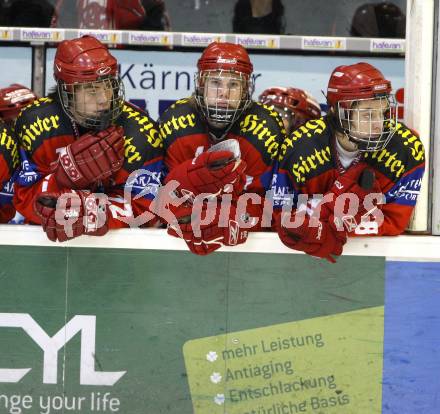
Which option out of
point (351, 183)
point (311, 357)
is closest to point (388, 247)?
point (351, 183)

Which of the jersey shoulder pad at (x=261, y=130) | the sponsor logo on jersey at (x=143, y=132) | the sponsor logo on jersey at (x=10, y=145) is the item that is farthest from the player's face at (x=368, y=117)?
the sponsor logo on jersey at (x=10, y=145)

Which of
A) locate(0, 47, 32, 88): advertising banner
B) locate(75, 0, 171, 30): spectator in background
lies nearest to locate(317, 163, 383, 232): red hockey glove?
locate(75, 0, 171, 30): spectator in background

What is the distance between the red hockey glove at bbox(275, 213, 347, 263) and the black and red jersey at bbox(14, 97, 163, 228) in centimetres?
47

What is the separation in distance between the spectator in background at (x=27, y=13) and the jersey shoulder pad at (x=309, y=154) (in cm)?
181

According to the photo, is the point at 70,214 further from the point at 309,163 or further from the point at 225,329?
the point at 309,163

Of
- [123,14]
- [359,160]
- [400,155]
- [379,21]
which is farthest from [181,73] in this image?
[400,155]

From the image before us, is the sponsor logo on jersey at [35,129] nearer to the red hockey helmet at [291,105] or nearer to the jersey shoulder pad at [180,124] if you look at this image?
the jersey shoulder pad at [180,124]

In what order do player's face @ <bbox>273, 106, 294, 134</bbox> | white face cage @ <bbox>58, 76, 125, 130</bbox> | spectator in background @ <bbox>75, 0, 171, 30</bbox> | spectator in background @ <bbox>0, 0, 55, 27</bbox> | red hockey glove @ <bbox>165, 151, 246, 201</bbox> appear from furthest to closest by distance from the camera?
spectator in background @ <bbox>0, 0, 55, 27</bbox>
spectator in background @ <bbox>75, 0, 171, 30</bbox>
player's face @ <bbox>273, 106, 294, 134</bbox>
white face cage @ <bbox>58, 76, 125, 130</bbox>
red hockey glove @ <bbox>165, 151, 246, 201</bbox>

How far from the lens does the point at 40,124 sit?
3.11m

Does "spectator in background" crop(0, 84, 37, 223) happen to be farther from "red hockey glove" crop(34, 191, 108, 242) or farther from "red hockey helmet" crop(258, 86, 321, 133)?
"red hockey helmet" crop(258, 86, 321, 133)

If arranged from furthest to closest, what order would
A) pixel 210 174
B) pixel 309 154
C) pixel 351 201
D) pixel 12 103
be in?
pixel 12 103, pixel 309 154, pixel 351 201, pixel 210 174

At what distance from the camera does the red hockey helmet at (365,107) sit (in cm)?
298

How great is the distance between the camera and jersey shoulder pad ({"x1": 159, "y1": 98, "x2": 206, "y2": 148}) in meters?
3.12

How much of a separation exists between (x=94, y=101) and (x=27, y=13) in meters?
1.61
